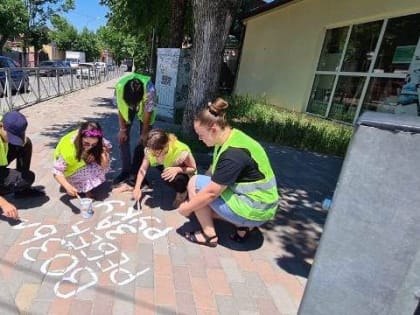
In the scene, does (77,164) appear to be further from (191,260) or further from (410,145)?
(410,145)

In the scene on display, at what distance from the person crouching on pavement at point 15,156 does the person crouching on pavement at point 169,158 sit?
1.09 m

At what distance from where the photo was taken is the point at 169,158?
3.26m

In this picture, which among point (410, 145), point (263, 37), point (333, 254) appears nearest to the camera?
point (410, 145)

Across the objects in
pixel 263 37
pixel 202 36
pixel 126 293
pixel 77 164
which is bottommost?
pixel 126 293

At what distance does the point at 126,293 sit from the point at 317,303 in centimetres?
138

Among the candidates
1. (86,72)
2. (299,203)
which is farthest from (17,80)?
(86,72)

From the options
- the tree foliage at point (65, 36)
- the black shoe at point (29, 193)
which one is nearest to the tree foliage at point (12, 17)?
the tree foliage at point (65, 36)

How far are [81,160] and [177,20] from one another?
7279 millimetres

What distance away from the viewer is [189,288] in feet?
7.78

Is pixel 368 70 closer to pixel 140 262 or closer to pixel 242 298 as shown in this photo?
pixel 242 298

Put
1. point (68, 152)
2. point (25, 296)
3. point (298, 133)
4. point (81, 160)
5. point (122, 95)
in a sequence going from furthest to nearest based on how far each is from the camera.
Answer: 1. point (298, 133)
2. point (122, 95)
3. point (81, 160)
4. point (68, 152)
5. point (25, 296)

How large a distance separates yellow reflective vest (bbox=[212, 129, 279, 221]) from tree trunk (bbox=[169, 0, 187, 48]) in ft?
25.3

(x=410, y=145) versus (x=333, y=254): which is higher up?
(x=410, y=145)

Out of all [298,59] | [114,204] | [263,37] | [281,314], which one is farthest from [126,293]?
[263,37]
